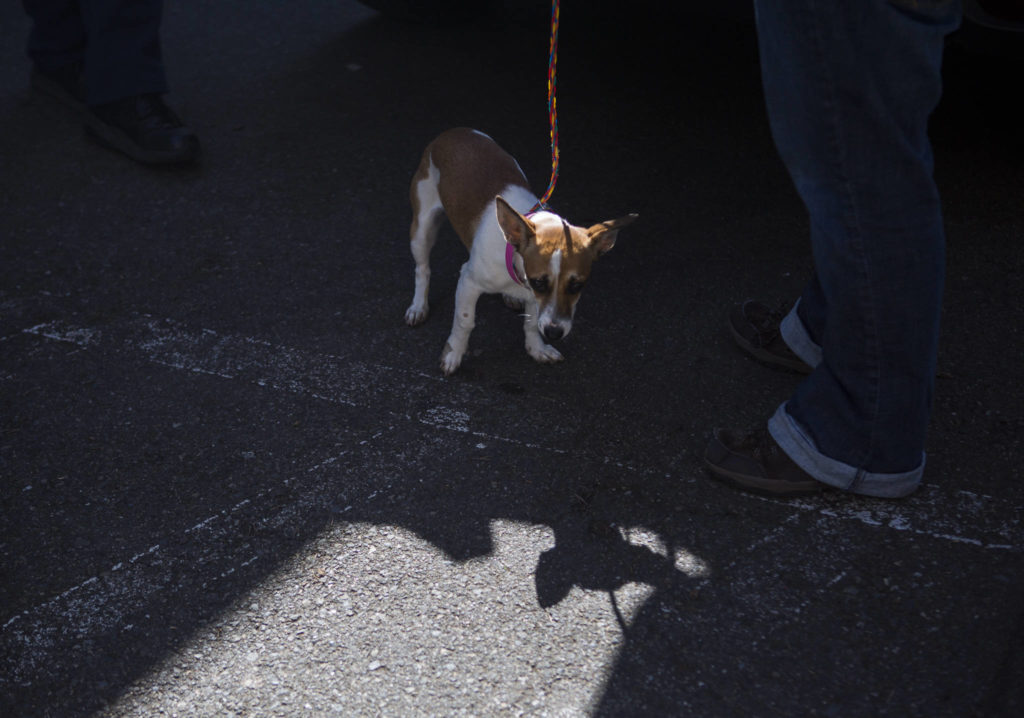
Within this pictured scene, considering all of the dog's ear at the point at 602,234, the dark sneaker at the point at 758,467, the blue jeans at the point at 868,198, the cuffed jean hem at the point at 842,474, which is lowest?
the dark sneaker at the point at 758,467

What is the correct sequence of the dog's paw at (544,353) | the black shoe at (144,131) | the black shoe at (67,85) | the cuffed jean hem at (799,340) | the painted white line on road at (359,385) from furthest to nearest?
the black shoe at (67,85) < the black shoe at (144,131) < the dog's paw at (544,353) < the cuffed jean hem at (799,340) < the painted white line on road at (359,385)

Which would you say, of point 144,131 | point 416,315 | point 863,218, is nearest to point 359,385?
point 416,315

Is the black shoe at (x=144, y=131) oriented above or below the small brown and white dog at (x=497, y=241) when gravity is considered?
below

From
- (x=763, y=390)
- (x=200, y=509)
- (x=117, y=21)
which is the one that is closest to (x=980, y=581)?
(x=763, y=390)

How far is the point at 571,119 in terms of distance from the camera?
488 cm

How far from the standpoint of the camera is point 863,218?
6.85ft

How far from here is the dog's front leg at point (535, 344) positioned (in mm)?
3178

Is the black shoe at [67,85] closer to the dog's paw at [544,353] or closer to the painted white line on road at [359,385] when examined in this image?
the painted white line on road at [359,385]

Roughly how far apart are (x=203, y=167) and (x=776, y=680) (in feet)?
12.0

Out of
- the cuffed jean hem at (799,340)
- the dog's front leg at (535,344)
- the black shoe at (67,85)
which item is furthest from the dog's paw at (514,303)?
the black shoe at (67,85)

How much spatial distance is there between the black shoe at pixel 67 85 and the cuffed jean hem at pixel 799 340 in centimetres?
384

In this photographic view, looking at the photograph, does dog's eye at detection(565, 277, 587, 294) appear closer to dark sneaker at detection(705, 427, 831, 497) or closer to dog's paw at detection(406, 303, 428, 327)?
dark sneaker at detection(705, 427, 831, 497)

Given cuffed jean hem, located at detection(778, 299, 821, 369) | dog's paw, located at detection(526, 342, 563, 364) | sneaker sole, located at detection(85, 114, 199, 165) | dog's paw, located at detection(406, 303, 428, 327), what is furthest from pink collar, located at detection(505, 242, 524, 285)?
sneaker sole, located at detection(85, 114, 199, 165)

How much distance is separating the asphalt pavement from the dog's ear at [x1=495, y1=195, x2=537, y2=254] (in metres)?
0.55
